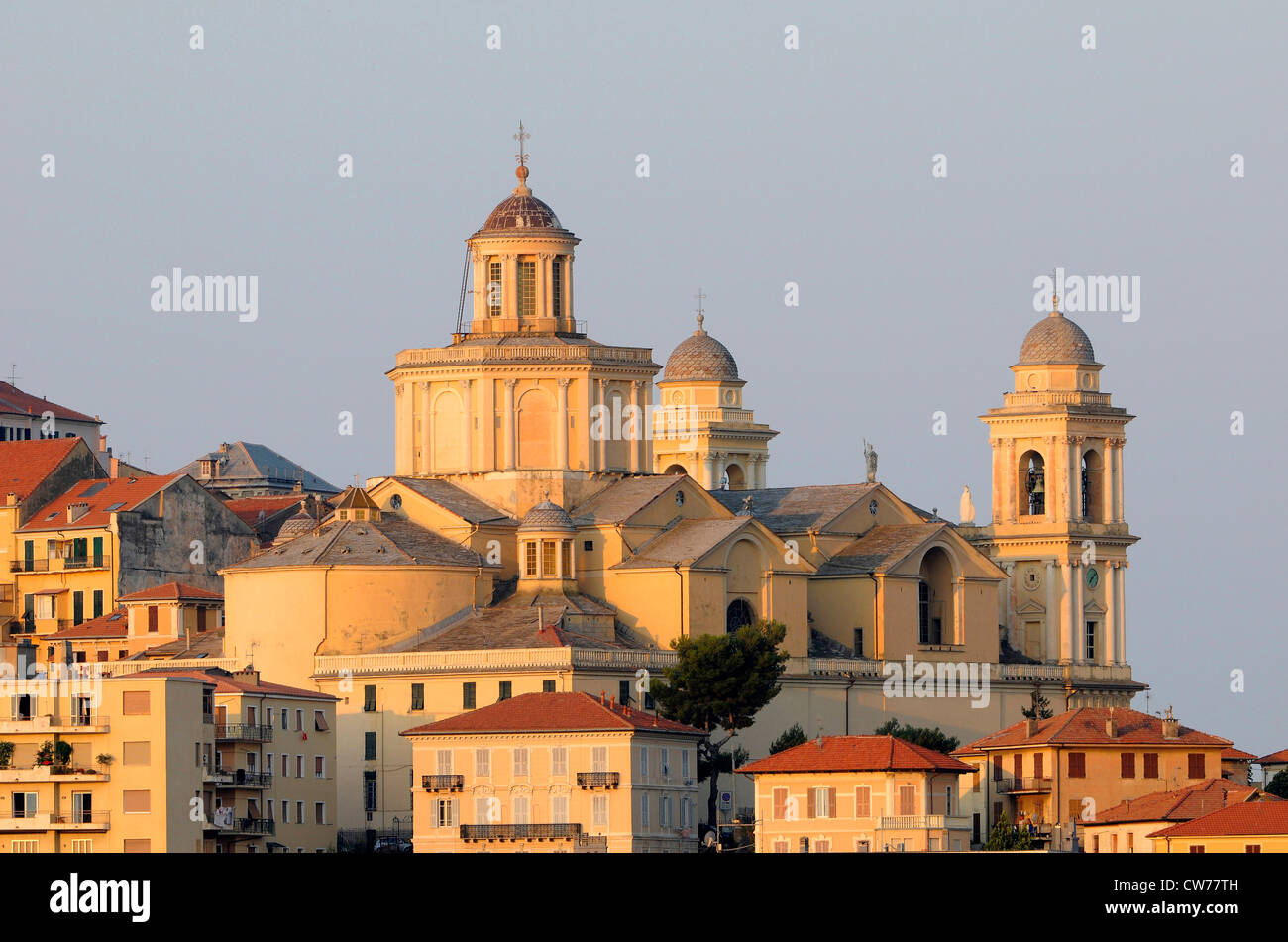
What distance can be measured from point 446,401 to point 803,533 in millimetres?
12810

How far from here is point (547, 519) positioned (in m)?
128

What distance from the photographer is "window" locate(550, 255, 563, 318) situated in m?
136

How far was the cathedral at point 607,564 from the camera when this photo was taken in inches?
4855

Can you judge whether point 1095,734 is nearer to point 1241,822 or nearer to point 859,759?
point 859,759

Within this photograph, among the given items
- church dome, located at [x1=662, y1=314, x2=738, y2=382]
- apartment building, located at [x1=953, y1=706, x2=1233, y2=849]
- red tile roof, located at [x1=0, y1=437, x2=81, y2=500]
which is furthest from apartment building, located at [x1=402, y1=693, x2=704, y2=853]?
church dome, located at [x1=662, y1=314, x2=738, y2=382]

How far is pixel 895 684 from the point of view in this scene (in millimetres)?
130750

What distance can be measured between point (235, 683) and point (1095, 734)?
24.6m

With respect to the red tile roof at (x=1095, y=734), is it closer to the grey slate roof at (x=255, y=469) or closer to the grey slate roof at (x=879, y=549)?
the grey slate roof at (x=879, y=549)

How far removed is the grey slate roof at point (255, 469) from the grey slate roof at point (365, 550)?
58.7 metres

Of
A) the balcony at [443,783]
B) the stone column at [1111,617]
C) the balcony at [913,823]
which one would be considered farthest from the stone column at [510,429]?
the balcony at [913,823]
